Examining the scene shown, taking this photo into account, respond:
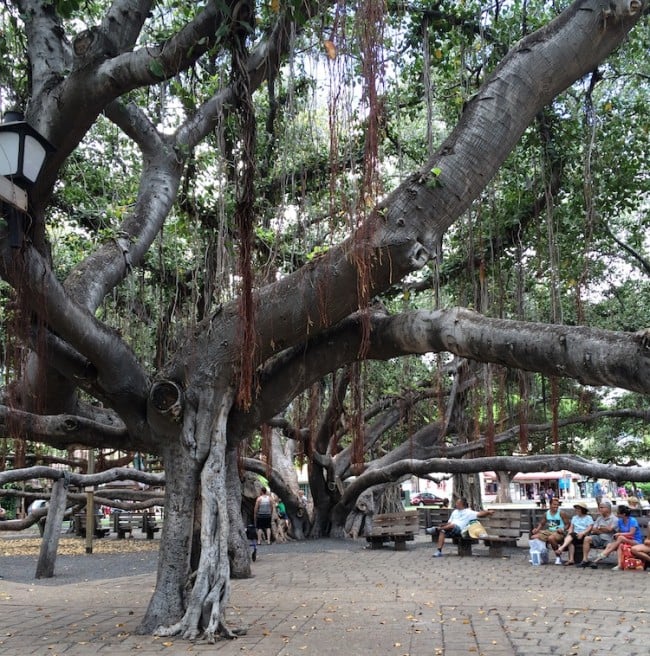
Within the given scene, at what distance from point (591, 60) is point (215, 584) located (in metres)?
4.89

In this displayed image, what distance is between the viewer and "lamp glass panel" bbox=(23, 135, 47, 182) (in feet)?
14.8

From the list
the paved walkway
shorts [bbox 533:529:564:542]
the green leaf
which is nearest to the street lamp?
the green leaf

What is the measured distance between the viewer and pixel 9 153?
4.52 meters

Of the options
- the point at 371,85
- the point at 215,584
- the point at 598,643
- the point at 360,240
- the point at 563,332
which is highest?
the point at 371,85

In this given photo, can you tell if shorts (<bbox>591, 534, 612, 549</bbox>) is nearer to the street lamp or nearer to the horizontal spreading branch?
the horizontal spreading branch

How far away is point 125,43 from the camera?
18.1ft

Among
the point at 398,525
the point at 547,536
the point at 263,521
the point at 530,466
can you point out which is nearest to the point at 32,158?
the point at 530,466

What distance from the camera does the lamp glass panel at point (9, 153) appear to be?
447cm

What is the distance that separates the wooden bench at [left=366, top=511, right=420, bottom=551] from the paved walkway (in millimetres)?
2663

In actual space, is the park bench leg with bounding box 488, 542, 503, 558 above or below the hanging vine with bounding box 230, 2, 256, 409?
below

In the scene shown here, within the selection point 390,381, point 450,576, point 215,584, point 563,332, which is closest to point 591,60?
point 563,332

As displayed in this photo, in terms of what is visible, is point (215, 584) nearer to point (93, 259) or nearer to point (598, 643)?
point (598, 643)

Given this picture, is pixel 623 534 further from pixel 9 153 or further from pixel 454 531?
pixel 9 153

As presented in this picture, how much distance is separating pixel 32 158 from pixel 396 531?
10.6 meters
